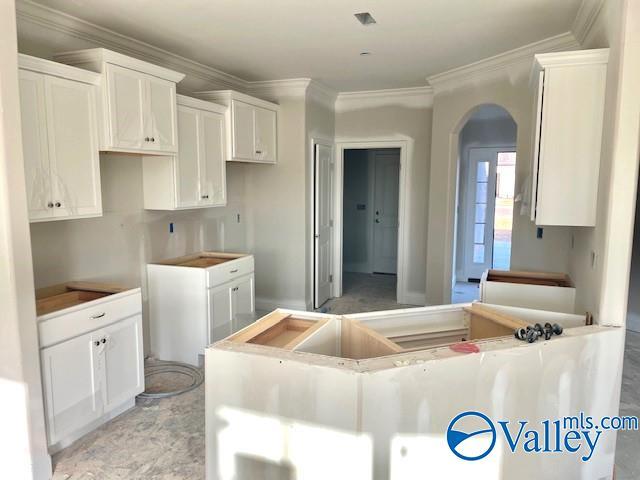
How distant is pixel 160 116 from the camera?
11.5 feet

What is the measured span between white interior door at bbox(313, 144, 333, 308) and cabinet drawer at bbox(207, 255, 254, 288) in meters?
1.25

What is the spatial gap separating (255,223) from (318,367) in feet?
13.0

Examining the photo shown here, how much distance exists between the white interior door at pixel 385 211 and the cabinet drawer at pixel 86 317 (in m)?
5.07

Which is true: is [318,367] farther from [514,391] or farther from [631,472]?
[631,472]

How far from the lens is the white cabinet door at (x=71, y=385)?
2.53 meters

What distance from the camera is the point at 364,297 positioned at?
6.20m

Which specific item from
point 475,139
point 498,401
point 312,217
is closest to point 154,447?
point 498,401

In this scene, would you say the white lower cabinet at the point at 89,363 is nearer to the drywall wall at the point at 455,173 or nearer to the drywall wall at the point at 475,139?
the drywall wall at the point at 455,173

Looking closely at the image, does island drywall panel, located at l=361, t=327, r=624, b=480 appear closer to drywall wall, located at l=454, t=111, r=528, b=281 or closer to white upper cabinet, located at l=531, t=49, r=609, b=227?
white upper cabinet, located at l=531, t=49, r=609, b=227

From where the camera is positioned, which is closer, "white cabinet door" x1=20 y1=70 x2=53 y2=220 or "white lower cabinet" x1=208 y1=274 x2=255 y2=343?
"white cabinet door" x1=20 y1=70 x2=53 y2=220

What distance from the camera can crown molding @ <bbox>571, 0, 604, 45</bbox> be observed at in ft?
9.26

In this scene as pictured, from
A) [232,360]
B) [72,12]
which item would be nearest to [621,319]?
[232,360]

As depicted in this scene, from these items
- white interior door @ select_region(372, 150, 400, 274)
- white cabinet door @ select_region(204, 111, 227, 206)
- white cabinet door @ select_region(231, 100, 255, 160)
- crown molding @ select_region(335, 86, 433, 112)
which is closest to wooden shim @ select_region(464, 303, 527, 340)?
white cabinet door @ select_region(204, 111, 227, 206)

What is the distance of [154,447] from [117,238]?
1.66m
